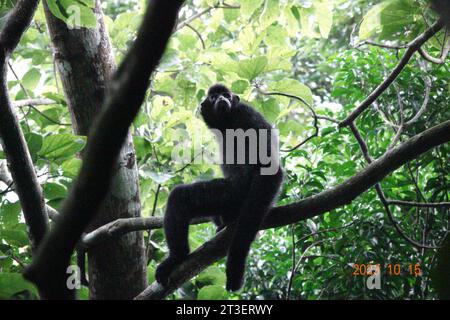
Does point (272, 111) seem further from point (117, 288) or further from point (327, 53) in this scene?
point (327, 53)

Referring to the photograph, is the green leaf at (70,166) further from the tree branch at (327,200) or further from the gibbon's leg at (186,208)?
the tree branch at (327,200)

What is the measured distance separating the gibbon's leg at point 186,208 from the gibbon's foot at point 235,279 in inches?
15.1

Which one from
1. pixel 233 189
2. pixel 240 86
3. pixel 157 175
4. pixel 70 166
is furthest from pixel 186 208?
pixel 240 86

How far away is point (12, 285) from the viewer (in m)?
1.55

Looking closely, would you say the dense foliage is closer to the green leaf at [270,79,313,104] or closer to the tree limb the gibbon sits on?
the green leaf at [270,79,313,104]

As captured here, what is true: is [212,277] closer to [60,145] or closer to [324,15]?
[60,145]

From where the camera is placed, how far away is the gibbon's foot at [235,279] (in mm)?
3916

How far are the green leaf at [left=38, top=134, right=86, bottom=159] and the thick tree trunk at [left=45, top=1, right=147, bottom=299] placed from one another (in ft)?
2.19

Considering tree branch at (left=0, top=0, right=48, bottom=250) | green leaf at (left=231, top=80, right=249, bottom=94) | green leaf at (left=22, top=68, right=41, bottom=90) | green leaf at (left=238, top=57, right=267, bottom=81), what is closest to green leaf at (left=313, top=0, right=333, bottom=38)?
green leaf at (left=238, top=57, right=267, bottom=81)

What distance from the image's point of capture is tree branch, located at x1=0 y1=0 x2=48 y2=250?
2.62 metres

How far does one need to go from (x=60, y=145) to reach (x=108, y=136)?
105 inches

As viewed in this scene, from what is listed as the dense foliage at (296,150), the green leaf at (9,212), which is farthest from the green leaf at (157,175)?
the green leaf at (9,212)

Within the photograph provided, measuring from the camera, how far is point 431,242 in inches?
172
